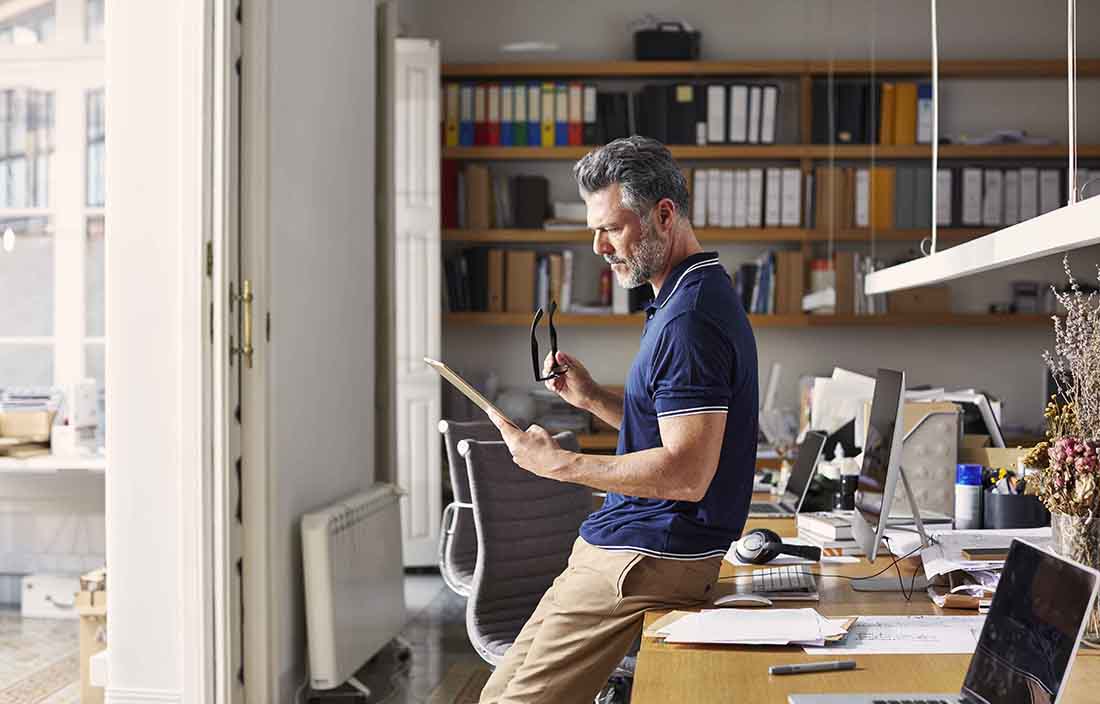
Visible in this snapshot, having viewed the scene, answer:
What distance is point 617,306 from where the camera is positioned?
666cm

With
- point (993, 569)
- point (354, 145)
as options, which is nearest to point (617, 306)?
point (354, 145)

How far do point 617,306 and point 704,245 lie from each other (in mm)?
606

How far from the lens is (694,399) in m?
2.11

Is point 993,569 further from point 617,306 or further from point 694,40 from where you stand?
point 694,40

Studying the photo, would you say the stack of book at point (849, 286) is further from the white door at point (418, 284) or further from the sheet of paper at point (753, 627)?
the sheet of paper at point (753, 627)

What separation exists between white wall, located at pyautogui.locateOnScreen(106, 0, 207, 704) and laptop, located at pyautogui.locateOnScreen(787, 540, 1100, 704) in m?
2.44

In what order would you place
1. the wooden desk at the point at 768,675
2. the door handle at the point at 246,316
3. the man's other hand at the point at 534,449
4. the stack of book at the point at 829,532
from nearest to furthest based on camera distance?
the wooden desk at the point at 768,675 → the man's other hand at the point at 534,449 → the stack of book at the point at 829,532 → the door handle at the point at 246,316

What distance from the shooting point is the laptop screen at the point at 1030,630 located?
1425mm

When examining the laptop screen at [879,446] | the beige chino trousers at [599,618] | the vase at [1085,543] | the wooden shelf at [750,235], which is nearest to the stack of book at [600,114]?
the wooden shelf at [750,235]

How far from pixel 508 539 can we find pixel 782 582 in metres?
1.11

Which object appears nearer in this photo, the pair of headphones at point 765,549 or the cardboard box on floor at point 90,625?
the pair of headphones at point 765,549

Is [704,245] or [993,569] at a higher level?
[704,245]

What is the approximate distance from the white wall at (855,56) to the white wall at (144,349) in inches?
130

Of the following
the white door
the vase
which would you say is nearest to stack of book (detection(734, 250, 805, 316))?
the white door
